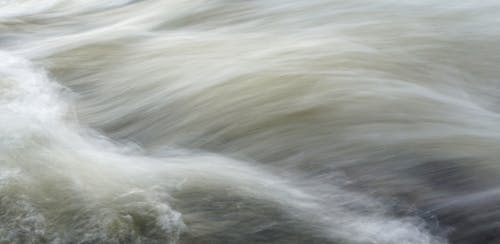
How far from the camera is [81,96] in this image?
540 cm

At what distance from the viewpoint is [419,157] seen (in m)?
3.94

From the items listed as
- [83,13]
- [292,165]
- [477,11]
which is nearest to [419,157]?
[292,165]

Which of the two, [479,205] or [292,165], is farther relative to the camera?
[292,165]

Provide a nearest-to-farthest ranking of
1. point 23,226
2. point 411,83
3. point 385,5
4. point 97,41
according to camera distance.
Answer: point 23,226 → point 411,83 → point 97,41 → point 385,5

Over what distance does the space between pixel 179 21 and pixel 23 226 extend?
4.42 m

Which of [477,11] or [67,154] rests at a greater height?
[477,11]

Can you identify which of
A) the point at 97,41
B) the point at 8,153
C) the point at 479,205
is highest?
the point at 97,41

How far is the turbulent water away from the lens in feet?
11.0

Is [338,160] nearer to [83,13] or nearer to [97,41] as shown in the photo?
[97,41]

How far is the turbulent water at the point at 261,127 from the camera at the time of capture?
132 inches

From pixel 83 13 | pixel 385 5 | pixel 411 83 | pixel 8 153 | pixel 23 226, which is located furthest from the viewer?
pixel 83 13

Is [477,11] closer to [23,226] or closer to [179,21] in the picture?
[179,21]

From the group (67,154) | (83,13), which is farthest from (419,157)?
(83,13)

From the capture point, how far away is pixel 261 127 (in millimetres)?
4445
